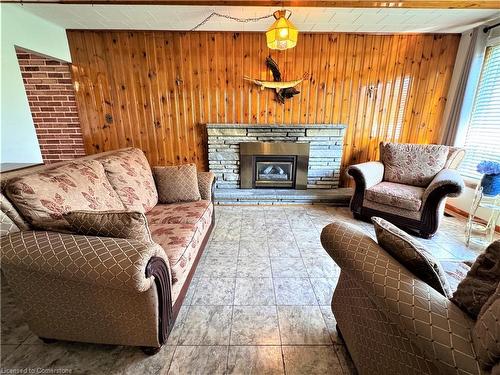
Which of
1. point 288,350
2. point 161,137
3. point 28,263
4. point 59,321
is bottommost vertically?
point 288,350

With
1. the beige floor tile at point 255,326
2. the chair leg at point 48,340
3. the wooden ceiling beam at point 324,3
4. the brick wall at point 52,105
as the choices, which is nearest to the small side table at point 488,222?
the wooden ceiling beam at point 324,3

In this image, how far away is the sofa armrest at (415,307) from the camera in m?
0.61

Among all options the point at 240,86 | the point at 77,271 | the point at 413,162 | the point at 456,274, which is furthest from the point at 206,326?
the point at 240,86

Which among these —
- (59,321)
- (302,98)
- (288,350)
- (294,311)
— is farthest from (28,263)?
(302,98)

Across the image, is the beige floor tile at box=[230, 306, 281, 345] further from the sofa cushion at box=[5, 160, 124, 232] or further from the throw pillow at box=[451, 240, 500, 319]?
the sofa cushion at box=[5, 160, 124, 232]

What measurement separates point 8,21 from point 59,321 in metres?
2.89

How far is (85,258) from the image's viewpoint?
100 centimetres

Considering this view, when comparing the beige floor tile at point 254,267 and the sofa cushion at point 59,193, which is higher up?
the sofa cushion at point 59,193

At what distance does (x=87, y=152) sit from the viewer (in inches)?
140

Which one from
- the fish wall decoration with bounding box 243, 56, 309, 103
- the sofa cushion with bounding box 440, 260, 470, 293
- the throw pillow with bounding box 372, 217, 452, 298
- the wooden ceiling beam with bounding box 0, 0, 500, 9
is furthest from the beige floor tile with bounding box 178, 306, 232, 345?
the fish wall decoration with bounding box 243, 56, 309, 103

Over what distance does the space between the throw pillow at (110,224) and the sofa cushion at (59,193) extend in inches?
3.9

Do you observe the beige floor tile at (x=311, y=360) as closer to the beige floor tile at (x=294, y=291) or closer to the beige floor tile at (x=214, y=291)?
the beige floor tile at (x=294, y=291)

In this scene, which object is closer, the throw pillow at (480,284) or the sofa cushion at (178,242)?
the throw pillow at (480,284)

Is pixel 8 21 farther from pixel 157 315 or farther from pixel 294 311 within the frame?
pixel 294 311
